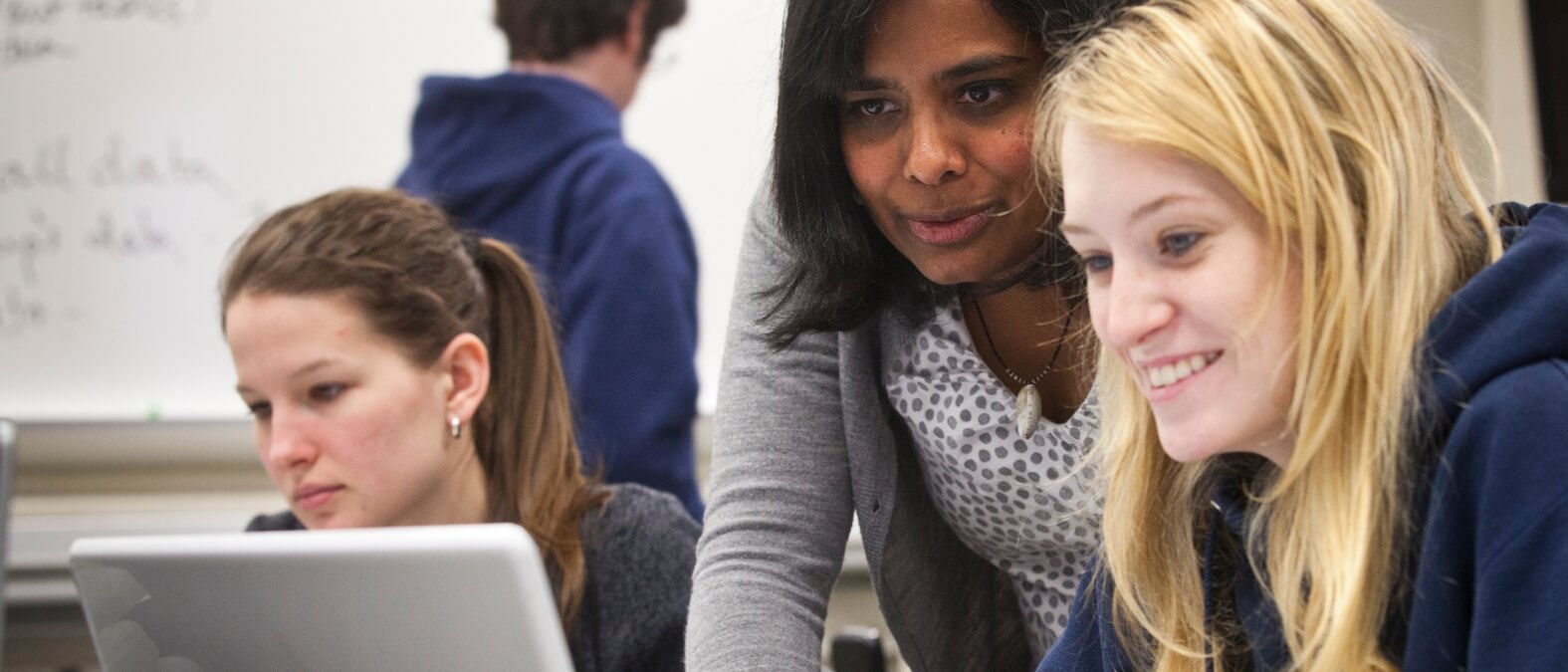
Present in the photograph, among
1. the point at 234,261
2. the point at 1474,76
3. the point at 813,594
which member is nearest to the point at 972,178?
the point at 813,594

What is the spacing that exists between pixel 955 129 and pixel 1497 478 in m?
0.42

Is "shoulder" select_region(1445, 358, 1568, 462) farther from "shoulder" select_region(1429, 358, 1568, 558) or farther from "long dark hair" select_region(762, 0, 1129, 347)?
"long dark hair" select_region(762, 0, 1129, 347)

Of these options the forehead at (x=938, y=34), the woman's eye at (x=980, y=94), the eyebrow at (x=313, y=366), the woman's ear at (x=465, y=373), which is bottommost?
the woman's ear at (x=465, y=373)

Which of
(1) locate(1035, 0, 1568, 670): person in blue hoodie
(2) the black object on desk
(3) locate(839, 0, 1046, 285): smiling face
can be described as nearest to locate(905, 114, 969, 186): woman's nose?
(3) locate(839, 0, 1046, 285): smiling face

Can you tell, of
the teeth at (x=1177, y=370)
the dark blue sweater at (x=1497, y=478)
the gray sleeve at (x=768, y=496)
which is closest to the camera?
the dark blue sweater at (x=1497, y=478)

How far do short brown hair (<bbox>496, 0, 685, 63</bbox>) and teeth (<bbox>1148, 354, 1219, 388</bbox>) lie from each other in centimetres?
142

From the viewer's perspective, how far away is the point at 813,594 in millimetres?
1131

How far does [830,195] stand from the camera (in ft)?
3.63

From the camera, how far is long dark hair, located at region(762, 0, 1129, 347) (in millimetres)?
988

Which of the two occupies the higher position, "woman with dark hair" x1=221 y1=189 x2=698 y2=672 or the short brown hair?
the short brown hair

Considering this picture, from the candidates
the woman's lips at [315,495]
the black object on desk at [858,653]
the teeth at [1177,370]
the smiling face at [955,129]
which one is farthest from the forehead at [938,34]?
the woman's lips at [315,495]

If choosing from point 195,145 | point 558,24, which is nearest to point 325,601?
point 558,24

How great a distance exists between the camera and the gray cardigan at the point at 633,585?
1.40 m

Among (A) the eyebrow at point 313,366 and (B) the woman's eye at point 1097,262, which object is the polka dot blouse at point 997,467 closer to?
(B) the woman's eye at point 1097,262
